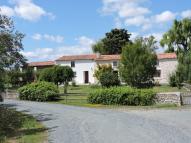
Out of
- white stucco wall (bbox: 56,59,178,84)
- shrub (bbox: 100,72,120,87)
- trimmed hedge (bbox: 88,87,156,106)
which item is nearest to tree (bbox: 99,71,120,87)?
shrub (bbox: 100,72,120,87)

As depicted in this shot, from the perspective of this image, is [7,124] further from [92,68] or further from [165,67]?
[92,68]

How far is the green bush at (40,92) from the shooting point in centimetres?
4288

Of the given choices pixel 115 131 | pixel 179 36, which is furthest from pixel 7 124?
pixel 179 36

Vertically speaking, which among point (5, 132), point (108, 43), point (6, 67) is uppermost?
point (108, 43)

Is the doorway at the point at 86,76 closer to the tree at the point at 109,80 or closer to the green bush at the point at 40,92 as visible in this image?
the tree at the point at 109,80

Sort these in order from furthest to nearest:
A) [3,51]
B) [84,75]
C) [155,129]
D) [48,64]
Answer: [48,64]
[84,75]
[3,51]
[155,129]

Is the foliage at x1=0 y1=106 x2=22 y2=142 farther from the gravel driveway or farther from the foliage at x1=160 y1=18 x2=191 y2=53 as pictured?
the foliage at x1=160 y1=18 x2=191 y2=53

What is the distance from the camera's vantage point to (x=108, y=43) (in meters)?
99.4

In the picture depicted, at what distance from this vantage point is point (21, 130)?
20875 millimetres

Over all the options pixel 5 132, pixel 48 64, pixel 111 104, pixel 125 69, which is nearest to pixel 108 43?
pixel 48 64

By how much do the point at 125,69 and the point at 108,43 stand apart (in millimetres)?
42748

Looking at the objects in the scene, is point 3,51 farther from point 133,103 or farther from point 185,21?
point 185,21

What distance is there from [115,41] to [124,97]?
6043 centimetres

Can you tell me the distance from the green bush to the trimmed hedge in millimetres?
5765
